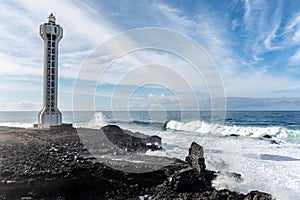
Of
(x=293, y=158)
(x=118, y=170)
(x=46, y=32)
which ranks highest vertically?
(x=46, y=32)

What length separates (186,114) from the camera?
1641 inches

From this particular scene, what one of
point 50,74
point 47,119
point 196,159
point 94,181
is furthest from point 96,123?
point 94,181

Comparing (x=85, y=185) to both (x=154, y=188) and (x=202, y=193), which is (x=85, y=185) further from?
(x=202, y=193)

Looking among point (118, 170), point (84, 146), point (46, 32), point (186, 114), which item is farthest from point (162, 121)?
point (118, 170)

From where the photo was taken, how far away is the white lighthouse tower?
17.9m

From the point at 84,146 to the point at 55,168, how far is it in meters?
5.18

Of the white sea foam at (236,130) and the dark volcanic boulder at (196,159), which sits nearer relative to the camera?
the dark volcanic boulder at (196,159)

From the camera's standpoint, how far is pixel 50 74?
18641 mm

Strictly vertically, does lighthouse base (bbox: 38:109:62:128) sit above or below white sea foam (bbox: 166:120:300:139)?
above

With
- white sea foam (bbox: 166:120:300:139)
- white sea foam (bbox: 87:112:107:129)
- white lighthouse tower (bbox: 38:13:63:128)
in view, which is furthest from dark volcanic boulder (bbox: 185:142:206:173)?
white sea foam (bbox: 87:112:107:129)

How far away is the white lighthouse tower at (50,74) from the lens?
17.9 metres

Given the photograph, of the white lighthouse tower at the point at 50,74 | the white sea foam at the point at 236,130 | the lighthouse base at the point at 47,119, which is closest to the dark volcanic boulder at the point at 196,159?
the lighthouse base at the point at 47,119

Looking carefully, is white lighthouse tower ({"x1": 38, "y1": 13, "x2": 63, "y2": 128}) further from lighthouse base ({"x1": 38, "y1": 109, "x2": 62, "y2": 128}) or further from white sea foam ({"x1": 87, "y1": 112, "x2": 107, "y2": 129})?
white sea foam ({"x1": 87, "y1": 112, "x2": 107, "y2": 129})

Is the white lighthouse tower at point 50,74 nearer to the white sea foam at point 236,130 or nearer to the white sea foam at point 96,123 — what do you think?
the white sea foam at point 96,123
